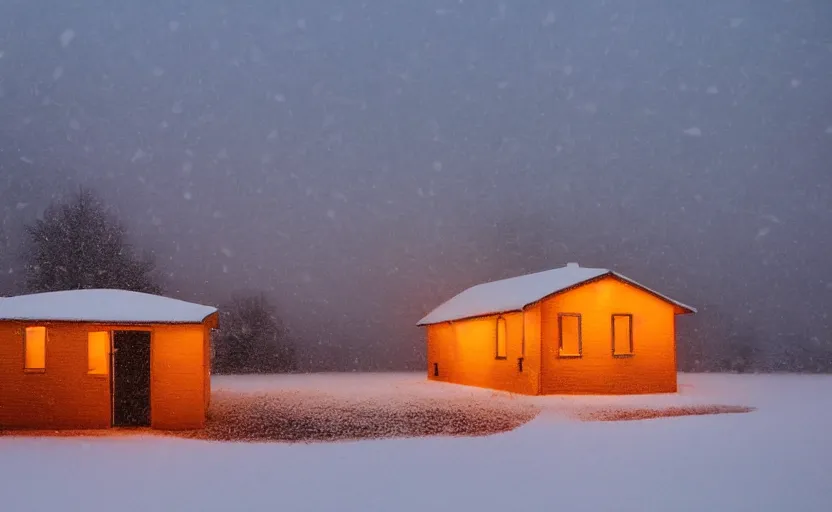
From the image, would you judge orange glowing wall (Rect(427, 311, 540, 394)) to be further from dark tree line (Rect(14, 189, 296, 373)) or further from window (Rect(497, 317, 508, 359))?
dark tree line (Rect(14, 189, 296, 373))

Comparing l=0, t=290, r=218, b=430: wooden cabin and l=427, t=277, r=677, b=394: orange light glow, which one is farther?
l=427, t=277, r=677, b=394: orange light glow

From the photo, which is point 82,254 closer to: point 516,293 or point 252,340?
point 252,340

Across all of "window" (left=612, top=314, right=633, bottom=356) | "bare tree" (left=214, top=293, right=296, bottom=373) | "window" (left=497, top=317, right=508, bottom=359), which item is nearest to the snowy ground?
"window" (left=612, top=314, right=633, bottom=356)

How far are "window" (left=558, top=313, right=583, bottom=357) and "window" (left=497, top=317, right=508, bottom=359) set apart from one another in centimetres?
190

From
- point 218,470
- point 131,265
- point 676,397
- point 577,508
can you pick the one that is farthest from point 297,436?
point 131,265

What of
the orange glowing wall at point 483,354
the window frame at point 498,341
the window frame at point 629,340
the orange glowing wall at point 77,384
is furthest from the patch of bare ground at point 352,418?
the window frame at point 629,340

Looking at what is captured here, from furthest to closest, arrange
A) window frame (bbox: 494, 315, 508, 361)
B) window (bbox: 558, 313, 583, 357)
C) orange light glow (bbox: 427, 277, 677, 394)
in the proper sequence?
window frame (bbox: 494, 315, 508, 361) → window (bbox: 558, 313, 583, 357) → orange light glow (bbox: 427, 277, 677, 394)

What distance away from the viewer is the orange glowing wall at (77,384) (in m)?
16.6

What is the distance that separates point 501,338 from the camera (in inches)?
1099

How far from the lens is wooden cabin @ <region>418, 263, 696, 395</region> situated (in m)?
25.0

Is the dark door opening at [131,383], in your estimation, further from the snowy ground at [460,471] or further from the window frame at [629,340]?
the window frame at [629,340]

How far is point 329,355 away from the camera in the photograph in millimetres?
57594

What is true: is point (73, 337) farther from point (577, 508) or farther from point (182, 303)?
point (577, 508)

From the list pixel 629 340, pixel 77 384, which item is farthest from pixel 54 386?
pixel 629 340
